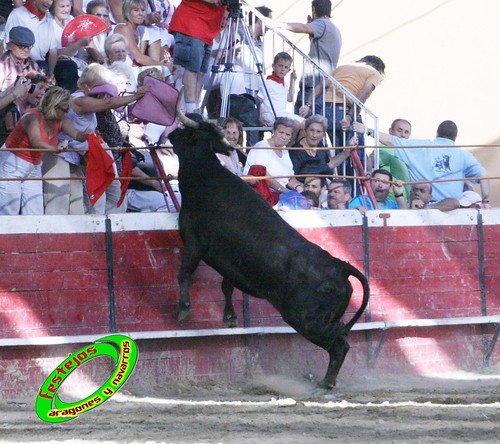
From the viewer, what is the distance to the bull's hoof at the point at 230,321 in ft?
28.0

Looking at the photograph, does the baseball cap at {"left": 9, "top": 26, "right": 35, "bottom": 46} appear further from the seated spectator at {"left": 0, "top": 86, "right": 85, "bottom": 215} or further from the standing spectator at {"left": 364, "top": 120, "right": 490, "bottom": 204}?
the standing spectator at {"left": 364, "top": 120, "right": 490, "bottom": 204}

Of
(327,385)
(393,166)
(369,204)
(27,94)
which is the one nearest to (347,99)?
(393,166)

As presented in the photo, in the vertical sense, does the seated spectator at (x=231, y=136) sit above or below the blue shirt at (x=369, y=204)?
above

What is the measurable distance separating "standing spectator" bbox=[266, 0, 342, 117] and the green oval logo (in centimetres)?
396

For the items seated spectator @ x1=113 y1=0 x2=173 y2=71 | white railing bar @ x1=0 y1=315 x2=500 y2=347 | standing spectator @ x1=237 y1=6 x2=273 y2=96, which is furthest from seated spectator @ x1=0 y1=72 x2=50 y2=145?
standing spectator @ x1=237 y1=6 x2=273 y2=96

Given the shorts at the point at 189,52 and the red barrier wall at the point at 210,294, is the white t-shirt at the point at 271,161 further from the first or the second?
the shorts at the point at 189,52

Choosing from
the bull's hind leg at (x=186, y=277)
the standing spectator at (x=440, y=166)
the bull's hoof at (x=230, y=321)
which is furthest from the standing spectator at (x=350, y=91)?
the bull's hind leg at (x=186, y=277)

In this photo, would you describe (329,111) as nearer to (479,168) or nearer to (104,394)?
(479,168)

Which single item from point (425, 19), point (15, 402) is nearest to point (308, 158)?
point (15, 402)

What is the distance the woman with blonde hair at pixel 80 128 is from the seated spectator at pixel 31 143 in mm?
113

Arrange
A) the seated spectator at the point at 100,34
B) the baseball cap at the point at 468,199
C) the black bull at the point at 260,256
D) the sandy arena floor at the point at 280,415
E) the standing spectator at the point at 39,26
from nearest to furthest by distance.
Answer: the sandy arena floor at the point at 280,415, the black bull at the point at 260,256, the standing spectator at the point at 39,26, the seated spectator at the point at 100,34, the baseball cap at the point at 468,199

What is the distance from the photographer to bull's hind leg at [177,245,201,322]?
8102mm

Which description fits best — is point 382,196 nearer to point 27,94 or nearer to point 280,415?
point 27,94

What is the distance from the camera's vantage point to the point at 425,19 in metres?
16.1
